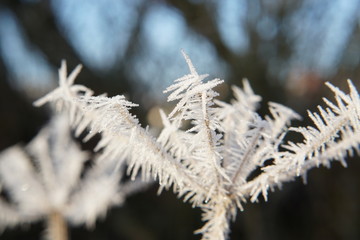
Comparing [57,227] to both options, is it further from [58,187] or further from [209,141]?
[209,141]

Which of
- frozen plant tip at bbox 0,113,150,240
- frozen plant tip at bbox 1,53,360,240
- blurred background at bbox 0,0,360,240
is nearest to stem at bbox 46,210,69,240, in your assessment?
frozen plant tip at bbox 0,113,150,240

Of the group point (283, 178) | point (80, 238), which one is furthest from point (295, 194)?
point (283, 178)

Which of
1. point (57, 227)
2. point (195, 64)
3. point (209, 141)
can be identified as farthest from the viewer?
point (195, 64)

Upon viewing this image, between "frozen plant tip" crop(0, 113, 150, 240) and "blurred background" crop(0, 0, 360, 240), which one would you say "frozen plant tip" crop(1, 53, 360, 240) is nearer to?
"frozen plant tip" crop(0, 113, 150, 240)

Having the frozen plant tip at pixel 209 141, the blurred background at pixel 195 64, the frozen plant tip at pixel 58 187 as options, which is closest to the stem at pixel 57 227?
the frozen plant tip at pixel 58 187

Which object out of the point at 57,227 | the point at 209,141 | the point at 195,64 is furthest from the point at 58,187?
the point at 195,64
